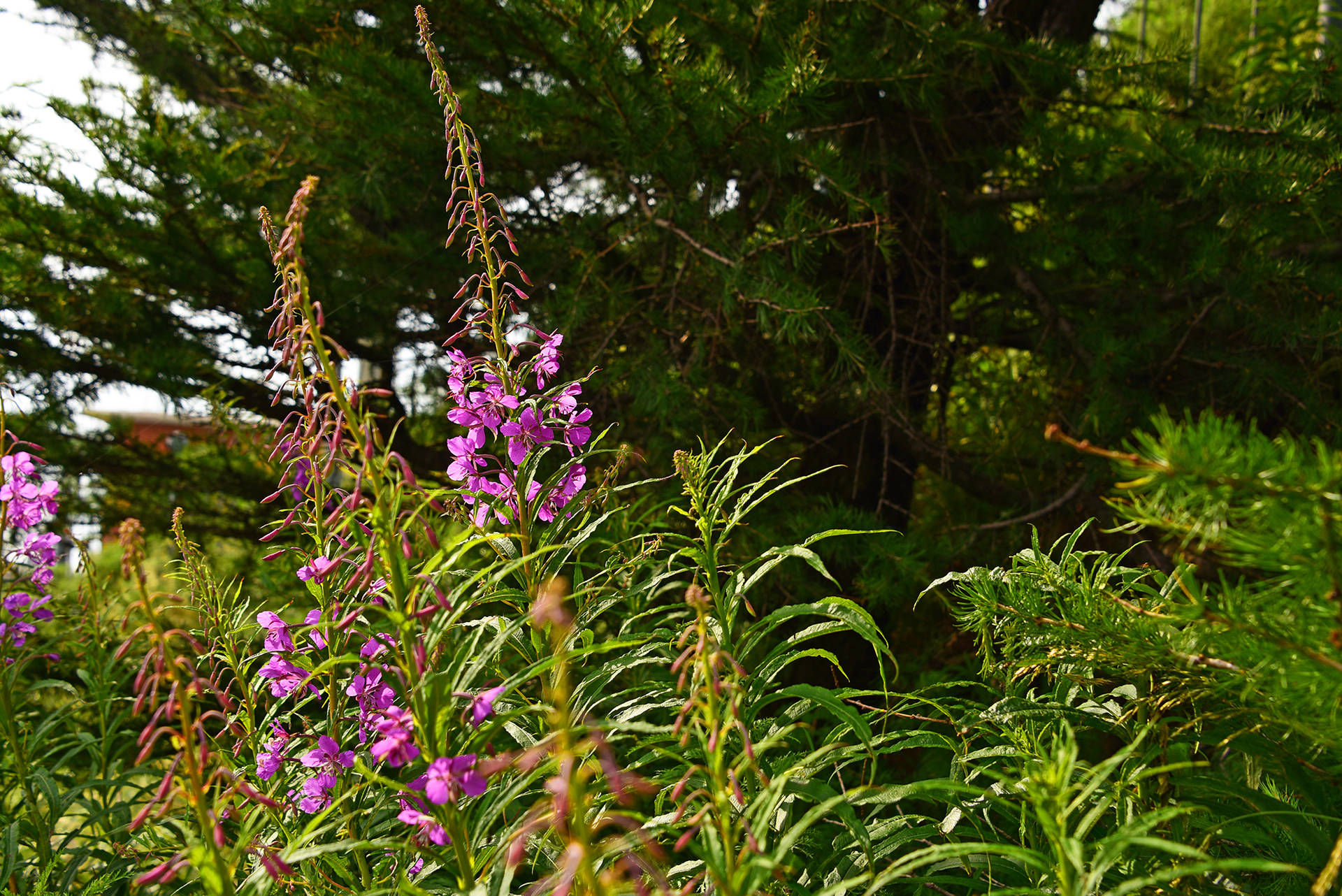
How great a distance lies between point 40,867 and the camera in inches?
70.5

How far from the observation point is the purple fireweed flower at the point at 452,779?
37.4 inches

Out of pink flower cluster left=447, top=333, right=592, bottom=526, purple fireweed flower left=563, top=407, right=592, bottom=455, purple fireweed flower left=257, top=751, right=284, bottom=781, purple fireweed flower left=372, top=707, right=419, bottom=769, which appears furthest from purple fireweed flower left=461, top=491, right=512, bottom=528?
purple fireweed flower left=257, top=751, right=284, bottom=781

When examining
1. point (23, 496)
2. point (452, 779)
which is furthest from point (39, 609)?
point (452, 779)

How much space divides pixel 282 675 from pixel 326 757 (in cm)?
16

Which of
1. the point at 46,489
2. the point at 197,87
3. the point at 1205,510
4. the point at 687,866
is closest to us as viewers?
the point at 1205,510

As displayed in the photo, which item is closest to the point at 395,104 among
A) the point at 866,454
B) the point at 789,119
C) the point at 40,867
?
the point at 789,119

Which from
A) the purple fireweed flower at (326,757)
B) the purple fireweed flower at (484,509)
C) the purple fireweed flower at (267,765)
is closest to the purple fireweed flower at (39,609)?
the purple fireweed flower at (267,765)

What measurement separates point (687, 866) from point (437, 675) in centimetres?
43

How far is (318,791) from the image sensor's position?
132 cm

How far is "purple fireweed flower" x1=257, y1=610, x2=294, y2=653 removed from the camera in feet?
4.35

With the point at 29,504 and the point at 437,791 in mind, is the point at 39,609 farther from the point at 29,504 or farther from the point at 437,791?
the point at 437,791

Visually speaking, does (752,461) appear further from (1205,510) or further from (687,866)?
(1205,510)

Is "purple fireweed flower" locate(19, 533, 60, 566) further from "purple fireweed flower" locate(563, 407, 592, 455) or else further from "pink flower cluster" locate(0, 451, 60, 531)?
"purple fireweed flower" locate(563, 407, 592, 455)

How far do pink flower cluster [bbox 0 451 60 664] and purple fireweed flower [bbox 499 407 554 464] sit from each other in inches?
29.4
